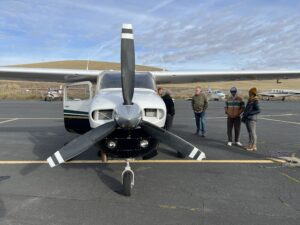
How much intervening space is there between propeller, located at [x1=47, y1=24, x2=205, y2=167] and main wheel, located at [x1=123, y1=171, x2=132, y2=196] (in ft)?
2.43

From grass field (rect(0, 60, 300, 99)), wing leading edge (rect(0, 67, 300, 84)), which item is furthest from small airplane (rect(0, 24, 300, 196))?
grass field (rect(0, 60, 300, 99))

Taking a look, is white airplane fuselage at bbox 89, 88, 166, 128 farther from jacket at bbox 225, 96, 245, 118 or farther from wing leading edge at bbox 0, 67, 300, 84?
jacket at bbox 225, 96, 245, 118

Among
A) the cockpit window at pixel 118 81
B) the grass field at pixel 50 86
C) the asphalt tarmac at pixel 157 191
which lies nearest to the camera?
the asphalt tarmac at pixel 157 191

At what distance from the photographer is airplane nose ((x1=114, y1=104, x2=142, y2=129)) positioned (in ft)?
16.5

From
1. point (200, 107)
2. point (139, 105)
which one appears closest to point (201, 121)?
point (200, 107)

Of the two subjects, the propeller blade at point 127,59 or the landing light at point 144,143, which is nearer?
the propeller blade at point 127,59

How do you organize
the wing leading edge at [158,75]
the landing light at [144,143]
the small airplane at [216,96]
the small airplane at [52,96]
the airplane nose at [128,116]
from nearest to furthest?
the airplane nose at [128,116]
the landing light at [144,143]
the wing leading edge at [158,75]
the small airplane at [52,96]
the small airplane at [216,96]

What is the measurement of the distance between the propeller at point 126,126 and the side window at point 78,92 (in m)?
2.33

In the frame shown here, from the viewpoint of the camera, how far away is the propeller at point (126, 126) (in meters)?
5.12

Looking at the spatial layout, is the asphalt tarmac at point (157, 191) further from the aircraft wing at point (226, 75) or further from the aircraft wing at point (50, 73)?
the aircraft wing at point (226, 75)

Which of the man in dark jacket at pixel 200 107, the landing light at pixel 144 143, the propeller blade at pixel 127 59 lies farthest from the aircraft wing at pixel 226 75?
the landing light at pixel 144 143

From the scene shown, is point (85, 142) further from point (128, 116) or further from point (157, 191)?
point (157, 191)

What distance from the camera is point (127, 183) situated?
5445 mm

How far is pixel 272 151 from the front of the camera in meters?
9.16
